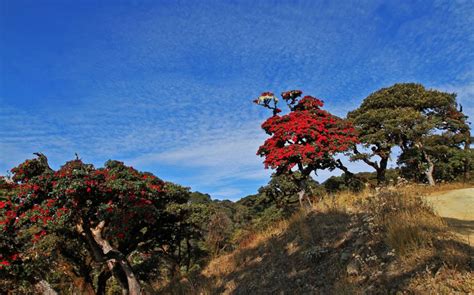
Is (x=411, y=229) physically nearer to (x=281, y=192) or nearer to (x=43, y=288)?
(x=43, y=288)

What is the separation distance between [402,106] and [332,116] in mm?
8442

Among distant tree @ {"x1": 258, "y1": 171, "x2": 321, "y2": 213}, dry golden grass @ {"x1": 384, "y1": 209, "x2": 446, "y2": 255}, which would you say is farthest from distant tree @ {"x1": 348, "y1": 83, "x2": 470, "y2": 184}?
dry golden grass @ {"x1": 384, "y1": 209, "x2": 446, "y2": 255}

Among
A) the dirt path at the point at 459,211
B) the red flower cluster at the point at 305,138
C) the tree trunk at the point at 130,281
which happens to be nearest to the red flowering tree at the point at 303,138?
the red flower cluster at the point at 305,138

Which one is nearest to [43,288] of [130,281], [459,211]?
[130,281]

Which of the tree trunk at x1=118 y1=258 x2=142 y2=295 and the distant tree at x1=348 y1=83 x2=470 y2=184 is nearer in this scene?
the tree trunk at x1=118 y1=258 x2=142 y2=295

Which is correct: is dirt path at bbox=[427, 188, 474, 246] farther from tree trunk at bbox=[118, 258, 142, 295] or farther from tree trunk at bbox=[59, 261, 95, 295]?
tree trunk at bbox=[59, 261, 95, 295]

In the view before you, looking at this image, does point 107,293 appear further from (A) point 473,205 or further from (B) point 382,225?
(A) point 473,205

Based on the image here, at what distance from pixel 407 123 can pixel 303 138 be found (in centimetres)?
828

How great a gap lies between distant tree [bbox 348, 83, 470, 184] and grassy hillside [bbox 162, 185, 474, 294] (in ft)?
26.4

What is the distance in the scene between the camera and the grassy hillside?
16.7 ft

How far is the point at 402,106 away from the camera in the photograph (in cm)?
2094

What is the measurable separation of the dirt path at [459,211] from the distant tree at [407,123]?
582cm

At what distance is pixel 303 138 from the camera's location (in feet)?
45.8

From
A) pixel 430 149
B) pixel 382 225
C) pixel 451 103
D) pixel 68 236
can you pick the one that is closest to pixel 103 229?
pixel 68 236
